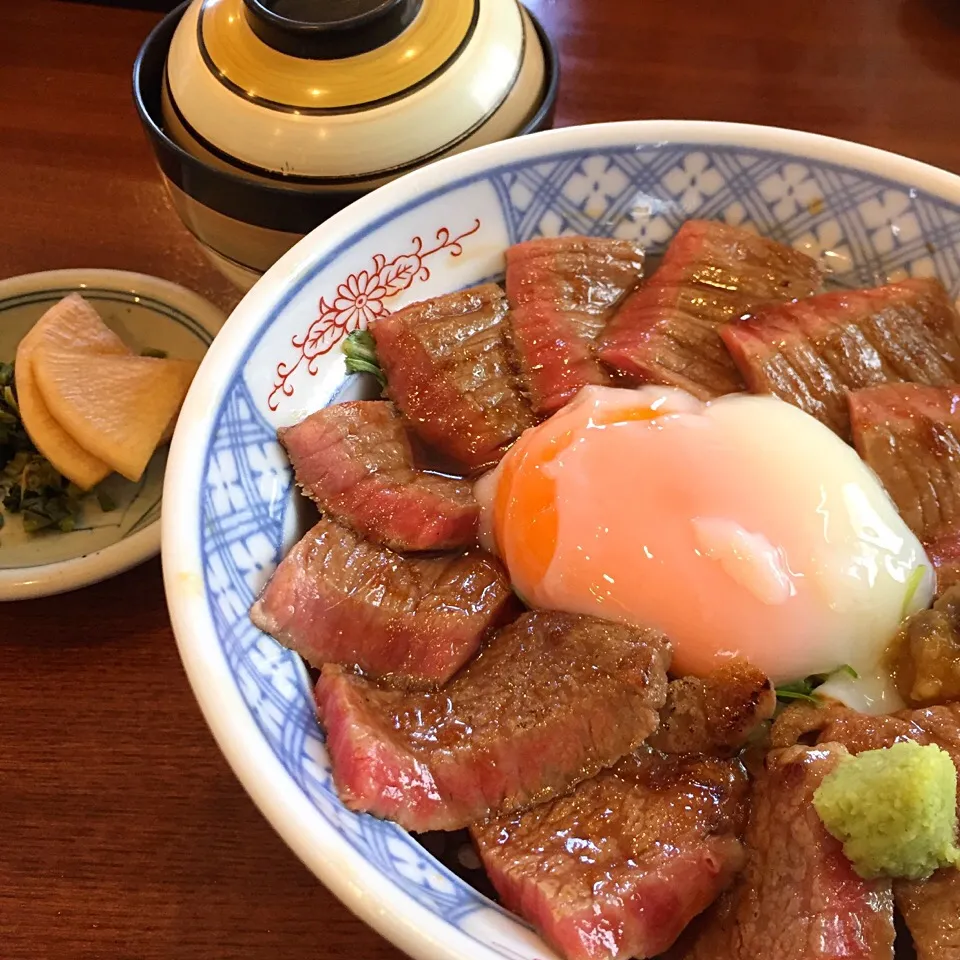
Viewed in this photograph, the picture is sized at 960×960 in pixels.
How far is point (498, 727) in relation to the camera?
1438mm

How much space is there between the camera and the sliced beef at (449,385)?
5.84 feet

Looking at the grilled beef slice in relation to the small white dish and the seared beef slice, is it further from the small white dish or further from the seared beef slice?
the small white dish

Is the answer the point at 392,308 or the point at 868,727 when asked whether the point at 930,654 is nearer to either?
the point at 868,727

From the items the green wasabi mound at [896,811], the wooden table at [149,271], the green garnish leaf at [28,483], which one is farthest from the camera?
the green garnish leaf at [28,483]

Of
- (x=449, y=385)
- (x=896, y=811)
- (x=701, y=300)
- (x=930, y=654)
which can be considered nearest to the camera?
(x=896, y=811)

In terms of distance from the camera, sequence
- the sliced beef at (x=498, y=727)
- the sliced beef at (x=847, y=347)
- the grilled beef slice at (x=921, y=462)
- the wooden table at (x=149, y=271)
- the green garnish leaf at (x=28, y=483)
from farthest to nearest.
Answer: the green garnish leaf at (x=28, y=483)
the sliced beef at (x=847, y=347)
the grilled beef slice at (x=921, y=462)
the wooden table at (x=149, y=271)
the sliced beef at (x=498, y=727)

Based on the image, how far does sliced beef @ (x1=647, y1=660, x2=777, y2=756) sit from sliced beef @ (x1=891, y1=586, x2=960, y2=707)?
10.0 inches

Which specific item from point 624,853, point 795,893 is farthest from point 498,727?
point 795,893

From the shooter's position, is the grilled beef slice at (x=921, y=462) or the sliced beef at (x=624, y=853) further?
the grilled beef slice at (x=921, y=462)

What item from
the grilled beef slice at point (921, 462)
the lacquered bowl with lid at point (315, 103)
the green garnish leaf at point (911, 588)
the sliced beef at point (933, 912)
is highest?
the lacquered bowl with lid at point (315, 103)

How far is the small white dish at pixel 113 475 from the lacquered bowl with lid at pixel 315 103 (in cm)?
50

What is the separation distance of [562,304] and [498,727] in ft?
2.93

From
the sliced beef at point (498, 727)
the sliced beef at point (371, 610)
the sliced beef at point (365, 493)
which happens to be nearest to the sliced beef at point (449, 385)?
the sliced beef at point (365, 493)

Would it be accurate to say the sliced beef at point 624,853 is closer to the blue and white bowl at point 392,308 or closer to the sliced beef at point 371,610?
the blue and white bowl at point 392,308
